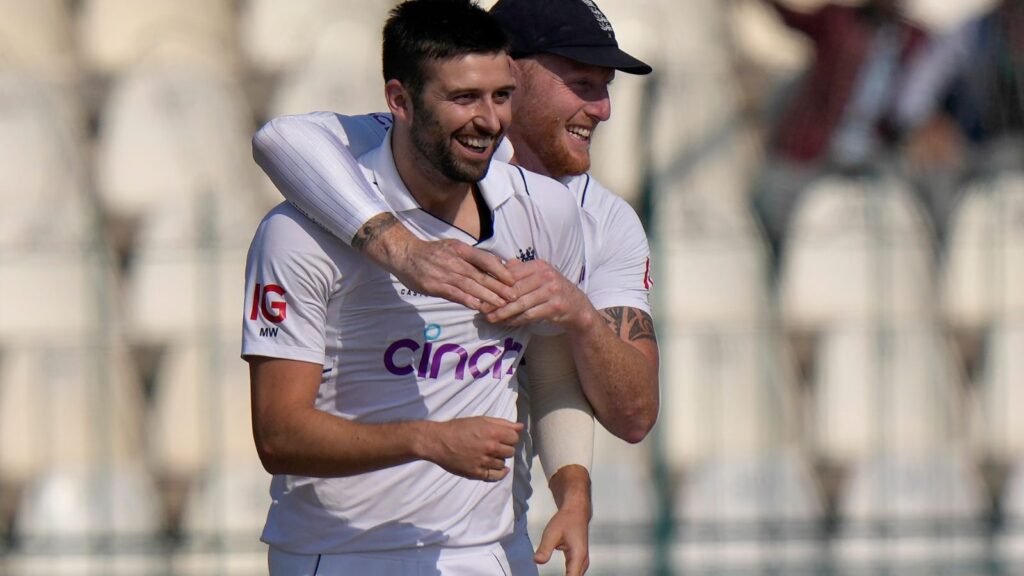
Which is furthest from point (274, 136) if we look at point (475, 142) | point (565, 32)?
point (565, 32)

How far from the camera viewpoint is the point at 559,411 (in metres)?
2.65

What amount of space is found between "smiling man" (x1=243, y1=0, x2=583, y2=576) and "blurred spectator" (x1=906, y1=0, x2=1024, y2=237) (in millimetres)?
4408

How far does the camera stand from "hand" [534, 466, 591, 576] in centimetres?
245

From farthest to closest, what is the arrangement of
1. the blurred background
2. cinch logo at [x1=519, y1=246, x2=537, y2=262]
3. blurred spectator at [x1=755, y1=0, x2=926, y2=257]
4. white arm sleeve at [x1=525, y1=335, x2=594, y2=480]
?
1. blurred spectator at [x1=755, y1=0, x2=926, y2=257]
2. the blurred background
3. white arm sleeve at [x1=525, y1=335, x2=594, y2=480]
4. cinch logo at [x1=519, y1=246, x2=537, y2=262]

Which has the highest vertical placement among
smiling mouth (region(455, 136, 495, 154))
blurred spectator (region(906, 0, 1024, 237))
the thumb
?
blurred spectator (region(906, 0, 1024, 237))

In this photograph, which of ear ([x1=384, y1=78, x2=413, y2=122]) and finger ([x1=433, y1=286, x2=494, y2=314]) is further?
ear ([x1=384, y1=78, x2=413, y2=122])

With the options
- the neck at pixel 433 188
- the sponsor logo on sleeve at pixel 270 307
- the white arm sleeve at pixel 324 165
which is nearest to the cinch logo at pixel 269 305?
the sponsor logo on sleeve at pixel 270 307

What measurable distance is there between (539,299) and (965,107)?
16.6 ft

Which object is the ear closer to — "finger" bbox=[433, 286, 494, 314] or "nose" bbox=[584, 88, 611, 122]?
"finger" bbox=[433, 286, 494, 314]

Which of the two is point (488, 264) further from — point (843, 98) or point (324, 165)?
point (843, 98)

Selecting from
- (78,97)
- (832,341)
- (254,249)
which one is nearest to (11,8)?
(78,97)

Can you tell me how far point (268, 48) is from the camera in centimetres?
767

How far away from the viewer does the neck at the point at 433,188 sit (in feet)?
7.84

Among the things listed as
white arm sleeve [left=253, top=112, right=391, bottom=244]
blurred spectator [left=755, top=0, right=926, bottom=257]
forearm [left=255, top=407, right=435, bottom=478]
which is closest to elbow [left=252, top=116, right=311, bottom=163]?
white arm sleeve [left=253, top=112, right=391, bottom=244]
